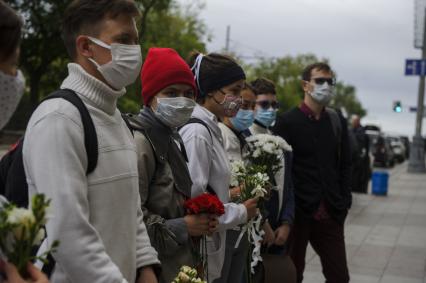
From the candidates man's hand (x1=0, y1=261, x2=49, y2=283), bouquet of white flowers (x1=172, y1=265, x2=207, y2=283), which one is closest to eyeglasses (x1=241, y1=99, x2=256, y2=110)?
bouquet of white flowers (x1=172, y1=265, x2=207, y2=283)

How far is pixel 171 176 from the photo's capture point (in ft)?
11.0

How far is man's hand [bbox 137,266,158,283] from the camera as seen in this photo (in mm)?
2746

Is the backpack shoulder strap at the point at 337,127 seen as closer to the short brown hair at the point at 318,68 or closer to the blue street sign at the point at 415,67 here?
the short brown hair at the point at 318,68

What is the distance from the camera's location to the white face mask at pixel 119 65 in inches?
104

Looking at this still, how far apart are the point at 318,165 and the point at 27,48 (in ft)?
88.7

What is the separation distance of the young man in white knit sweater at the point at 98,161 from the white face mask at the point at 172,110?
2.72ft

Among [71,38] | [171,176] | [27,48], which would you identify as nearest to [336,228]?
[171,176]

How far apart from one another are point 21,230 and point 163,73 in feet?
6.11

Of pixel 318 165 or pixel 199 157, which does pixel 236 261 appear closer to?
pixel 199 157

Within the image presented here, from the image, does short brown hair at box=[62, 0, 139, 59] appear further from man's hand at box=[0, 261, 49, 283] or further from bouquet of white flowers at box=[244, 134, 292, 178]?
bouquet of white flowers at box=[244, 134, 292, 178]

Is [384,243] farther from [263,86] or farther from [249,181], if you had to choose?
[249,181]

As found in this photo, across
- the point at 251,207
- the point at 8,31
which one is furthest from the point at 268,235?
the point at 8,31

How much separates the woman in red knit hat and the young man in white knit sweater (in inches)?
17.7

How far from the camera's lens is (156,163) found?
334 cm
